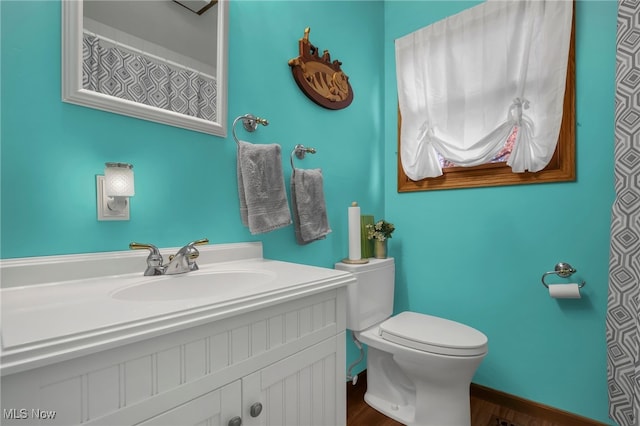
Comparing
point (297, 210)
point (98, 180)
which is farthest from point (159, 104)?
point (297, 210)

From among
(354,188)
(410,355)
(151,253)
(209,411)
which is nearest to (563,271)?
(410,355)

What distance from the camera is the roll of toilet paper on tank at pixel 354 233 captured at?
1598 millimetres

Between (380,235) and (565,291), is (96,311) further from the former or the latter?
(565,291)

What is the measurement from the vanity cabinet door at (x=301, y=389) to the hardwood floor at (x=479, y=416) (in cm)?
63

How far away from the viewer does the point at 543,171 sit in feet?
4.91

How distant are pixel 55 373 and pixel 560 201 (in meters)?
1.85

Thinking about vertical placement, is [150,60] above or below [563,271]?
above

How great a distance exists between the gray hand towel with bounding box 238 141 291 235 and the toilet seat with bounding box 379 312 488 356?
71 cm

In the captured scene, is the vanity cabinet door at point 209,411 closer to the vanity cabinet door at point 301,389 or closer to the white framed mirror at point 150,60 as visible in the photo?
the vanity cabinet door at point 301,389

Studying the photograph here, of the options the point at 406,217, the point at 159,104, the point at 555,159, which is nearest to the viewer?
the point at 159,104

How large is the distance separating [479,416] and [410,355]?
600 millimetres

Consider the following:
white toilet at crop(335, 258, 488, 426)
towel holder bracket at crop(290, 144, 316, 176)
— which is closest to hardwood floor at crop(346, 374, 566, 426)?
white toilet at crop(335, 258, 488, 426)

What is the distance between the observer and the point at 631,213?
112 centimetres

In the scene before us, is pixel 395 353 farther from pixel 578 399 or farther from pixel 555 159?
pixel 555 159
